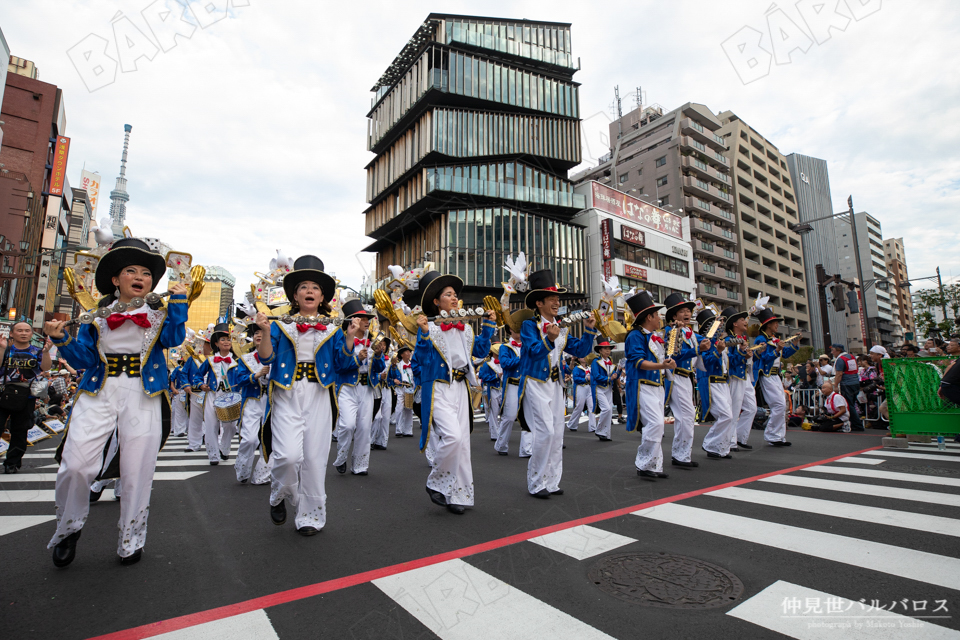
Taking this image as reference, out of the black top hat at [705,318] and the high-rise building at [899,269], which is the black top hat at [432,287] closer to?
the black top hat at [705,318]

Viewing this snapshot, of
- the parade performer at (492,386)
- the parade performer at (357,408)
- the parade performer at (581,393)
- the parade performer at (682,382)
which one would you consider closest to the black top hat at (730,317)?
the parade performer at (682,382)

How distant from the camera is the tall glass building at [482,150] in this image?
39.2 m

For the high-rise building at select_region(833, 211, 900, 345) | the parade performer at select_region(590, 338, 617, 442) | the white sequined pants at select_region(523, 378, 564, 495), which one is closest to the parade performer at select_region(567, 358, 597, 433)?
the parade performer at select_region(590, 338, 617, 442)

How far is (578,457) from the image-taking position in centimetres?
810

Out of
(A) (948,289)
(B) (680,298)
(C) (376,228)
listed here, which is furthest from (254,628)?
(C) (376,228)

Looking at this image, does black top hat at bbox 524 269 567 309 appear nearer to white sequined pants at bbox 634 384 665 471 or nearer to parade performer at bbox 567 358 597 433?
white sequined pants at bbox 634 384 665 471

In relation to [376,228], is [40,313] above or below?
below

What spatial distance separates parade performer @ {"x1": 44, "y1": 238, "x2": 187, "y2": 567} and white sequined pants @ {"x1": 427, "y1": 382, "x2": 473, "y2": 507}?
7.67 ft

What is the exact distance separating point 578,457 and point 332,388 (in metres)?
4.88

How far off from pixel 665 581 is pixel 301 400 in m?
3.09

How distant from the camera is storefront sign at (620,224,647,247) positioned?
1780 inches

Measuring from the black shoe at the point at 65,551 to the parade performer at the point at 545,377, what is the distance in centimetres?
387

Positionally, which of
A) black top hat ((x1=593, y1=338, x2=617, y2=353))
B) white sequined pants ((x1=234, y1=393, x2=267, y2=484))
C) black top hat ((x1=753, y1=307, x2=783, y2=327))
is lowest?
white sequined pants ((x1=234, y1=393, x2=267, y2=484))

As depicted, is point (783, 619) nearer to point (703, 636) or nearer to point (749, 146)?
point (703, 636)
